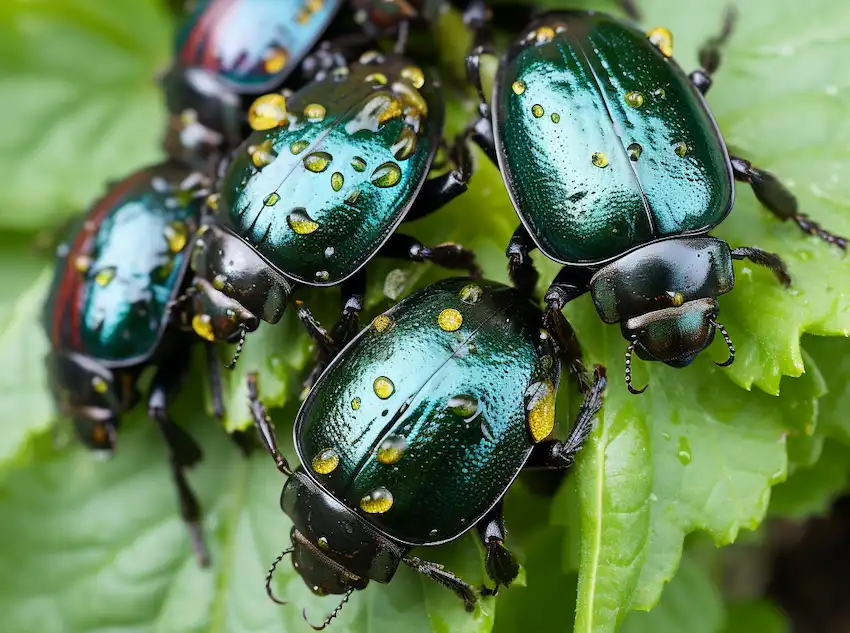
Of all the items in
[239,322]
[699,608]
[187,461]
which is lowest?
[699,608]

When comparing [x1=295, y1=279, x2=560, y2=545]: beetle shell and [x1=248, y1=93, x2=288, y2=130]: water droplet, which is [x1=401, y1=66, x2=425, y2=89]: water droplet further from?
[x1=295, y1=279, x2=560, y2=545]: beetle shell

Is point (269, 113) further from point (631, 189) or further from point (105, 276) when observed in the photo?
point (631, 189)

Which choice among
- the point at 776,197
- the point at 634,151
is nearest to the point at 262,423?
the point at 634,151

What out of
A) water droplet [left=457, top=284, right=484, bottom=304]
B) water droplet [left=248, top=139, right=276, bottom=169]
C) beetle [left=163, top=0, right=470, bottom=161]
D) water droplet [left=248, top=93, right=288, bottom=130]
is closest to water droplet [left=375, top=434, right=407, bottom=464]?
water droplet [left=457, top=284, right=484, bottom=304]

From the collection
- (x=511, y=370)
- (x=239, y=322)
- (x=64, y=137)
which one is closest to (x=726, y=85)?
(x=511, y=370)

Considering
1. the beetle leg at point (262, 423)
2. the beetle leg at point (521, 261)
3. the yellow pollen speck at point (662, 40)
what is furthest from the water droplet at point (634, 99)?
the beetle leg at point (262, 423)

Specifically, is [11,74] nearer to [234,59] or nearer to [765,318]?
[234,59]
